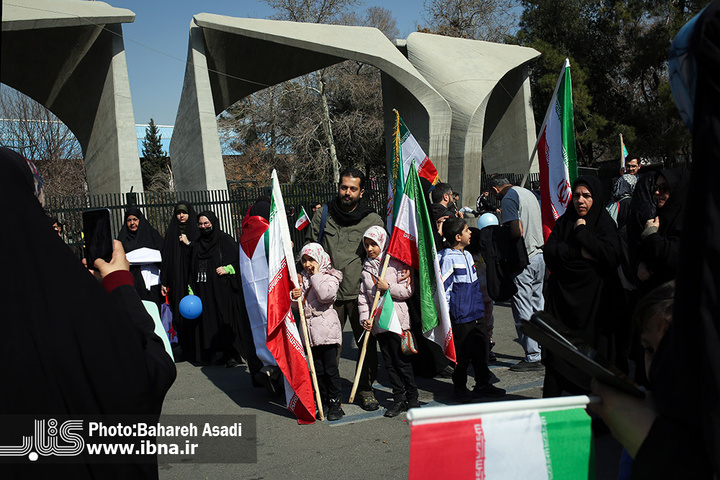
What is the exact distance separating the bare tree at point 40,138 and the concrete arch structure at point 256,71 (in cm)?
1428

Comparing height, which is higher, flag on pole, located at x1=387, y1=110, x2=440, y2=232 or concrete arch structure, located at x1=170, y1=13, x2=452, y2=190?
concrete arch structure, located at x1=170, y1=13, x2=452, y2=190

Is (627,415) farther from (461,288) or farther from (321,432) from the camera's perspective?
(461,288)

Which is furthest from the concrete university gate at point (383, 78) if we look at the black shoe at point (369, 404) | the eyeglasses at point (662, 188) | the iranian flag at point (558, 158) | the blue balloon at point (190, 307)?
the eyeglasses at point (662, 188)

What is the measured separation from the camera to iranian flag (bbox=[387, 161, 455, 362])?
5586 mm

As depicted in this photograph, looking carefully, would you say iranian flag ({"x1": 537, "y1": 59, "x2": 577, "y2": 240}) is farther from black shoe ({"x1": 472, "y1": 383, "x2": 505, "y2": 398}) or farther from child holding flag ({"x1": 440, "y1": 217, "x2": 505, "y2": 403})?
black shoe ({"x1": 472, "y1": 383, "x2": 505, "y2": 398})

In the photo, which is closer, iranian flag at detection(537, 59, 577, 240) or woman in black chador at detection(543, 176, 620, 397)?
woman in black chador at detection(543, 176, 620, 397)

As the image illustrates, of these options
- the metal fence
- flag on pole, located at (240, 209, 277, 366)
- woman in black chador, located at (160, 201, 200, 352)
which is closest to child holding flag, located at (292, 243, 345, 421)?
flag on pole, located at (240, 209, 277, 366)

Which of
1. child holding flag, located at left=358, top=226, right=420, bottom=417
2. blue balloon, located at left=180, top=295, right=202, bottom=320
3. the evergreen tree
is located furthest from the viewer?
the evergreen tree

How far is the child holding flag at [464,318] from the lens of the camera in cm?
590

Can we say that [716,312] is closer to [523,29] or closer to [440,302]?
[440,302]

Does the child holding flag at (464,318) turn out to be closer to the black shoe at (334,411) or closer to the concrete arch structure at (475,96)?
the black shoe at (334,411)

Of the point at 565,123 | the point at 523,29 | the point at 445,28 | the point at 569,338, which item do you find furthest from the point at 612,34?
the point at 569,338

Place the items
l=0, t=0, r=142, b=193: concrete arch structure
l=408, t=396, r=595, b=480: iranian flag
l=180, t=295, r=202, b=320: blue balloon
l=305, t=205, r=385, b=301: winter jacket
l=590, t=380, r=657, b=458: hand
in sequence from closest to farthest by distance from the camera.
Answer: l=590, t=380, r=657, b=458: hand, l=408, t=396, r=595, b=480: iranian flag, l=305, t=205, r=385, b=301: winter jacket, l=180, t=295, r=202, b=320: blue balloon, l=0, t=0, r=142, b=193: concrete arch structure

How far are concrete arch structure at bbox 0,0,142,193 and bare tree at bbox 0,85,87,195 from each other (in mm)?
13720
